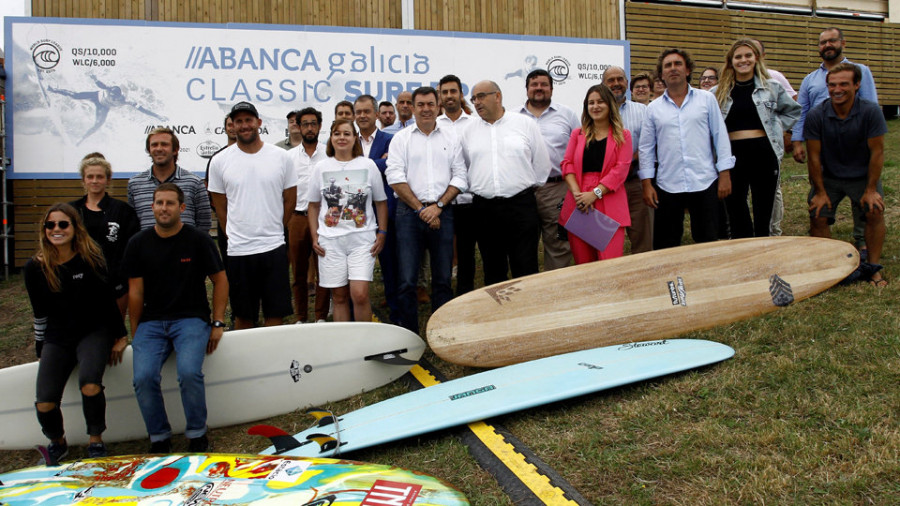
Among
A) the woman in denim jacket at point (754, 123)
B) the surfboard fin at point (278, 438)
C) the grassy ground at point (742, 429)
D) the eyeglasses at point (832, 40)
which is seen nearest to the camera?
the grassy ground at point (742, 429)

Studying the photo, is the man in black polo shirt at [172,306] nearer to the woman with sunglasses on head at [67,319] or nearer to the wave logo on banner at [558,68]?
the woman with sunglasses on head at [67,319]

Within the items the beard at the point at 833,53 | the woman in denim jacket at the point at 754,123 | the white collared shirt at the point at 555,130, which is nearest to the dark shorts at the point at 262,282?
the white collared shirt at the point at 555,130

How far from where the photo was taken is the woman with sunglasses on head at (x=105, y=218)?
12.3 feet

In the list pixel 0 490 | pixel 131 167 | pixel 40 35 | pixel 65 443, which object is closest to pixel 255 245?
pixel 65 443

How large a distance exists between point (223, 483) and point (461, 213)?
2.38 metres

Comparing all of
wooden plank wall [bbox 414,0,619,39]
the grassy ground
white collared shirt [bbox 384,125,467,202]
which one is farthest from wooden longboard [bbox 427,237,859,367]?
wooden plank wall [bbox 414,0,619,39]

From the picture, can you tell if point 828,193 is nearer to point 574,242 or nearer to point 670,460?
point 574,242

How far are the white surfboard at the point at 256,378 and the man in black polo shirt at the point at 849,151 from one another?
3128mm

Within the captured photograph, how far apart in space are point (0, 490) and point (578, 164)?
11.9 feet

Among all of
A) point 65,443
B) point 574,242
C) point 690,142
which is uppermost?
point 690,142

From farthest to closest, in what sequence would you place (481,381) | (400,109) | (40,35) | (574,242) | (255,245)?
(40,35)
(400,109)
(574,242)
(255,245)
(481,381)

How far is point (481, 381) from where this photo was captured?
11.5 feet

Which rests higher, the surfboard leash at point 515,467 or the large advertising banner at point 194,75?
the large advertising banner at point 194,75

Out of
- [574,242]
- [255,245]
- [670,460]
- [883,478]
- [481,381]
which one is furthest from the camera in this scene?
[574,242]
